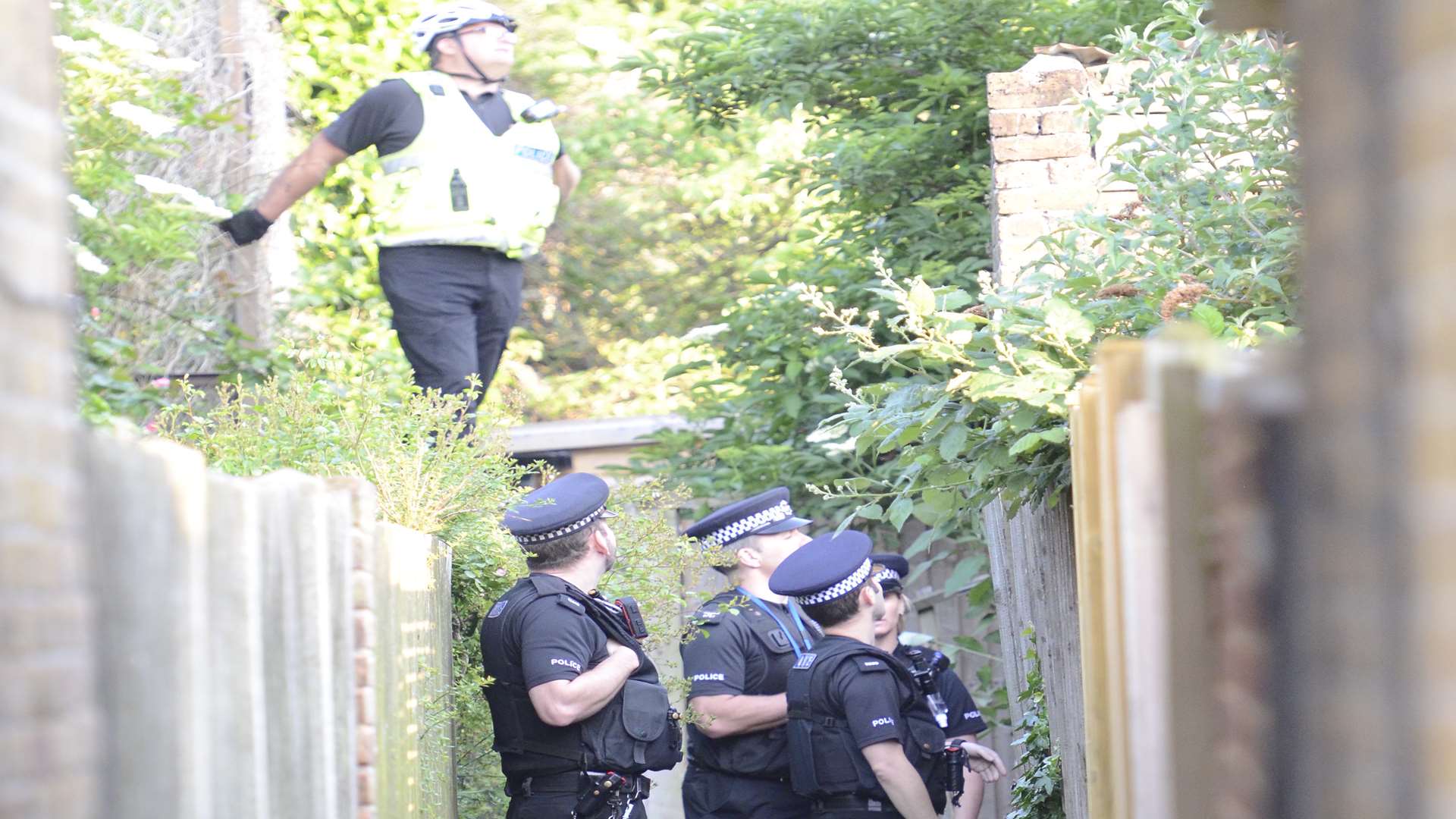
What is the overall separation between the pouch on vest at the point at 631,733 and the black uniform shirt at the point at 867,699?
623 mm

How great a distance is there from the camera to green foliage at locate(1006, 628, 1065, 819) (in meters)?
4.28

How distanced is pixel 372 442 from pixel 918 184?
3526 mm

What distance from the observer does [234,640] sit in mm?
1566

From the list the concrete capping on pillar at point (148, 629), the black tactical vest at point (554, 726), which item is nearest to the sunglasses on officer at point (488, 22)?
the black tactical vest at point (554, 726)

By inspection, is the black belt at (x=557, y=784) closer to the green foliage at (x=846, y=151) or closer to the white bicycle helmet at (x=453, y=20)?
the green foliage at (x=846, y=151)

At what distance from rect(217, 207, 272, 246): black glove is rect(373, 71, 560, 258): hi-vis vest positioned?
17.2 inches

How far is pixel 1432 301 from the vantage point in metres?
0.91

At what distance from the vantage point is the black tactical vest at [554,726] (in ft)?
13.6

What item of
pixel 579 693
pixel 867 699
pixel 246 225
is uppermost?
pixel 246 225

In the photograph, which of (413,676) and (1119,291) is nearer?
(413,676)

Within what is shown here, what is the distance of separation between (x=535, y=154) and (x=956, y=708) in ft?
8.68

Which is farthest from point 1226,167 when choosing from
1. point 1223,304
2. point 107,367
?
point 107,367

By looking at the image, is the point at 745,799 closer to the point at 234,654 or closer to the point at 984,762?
the point at 984,762

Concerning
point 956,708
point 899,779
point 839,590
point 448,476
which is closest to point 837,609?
point 839,590
